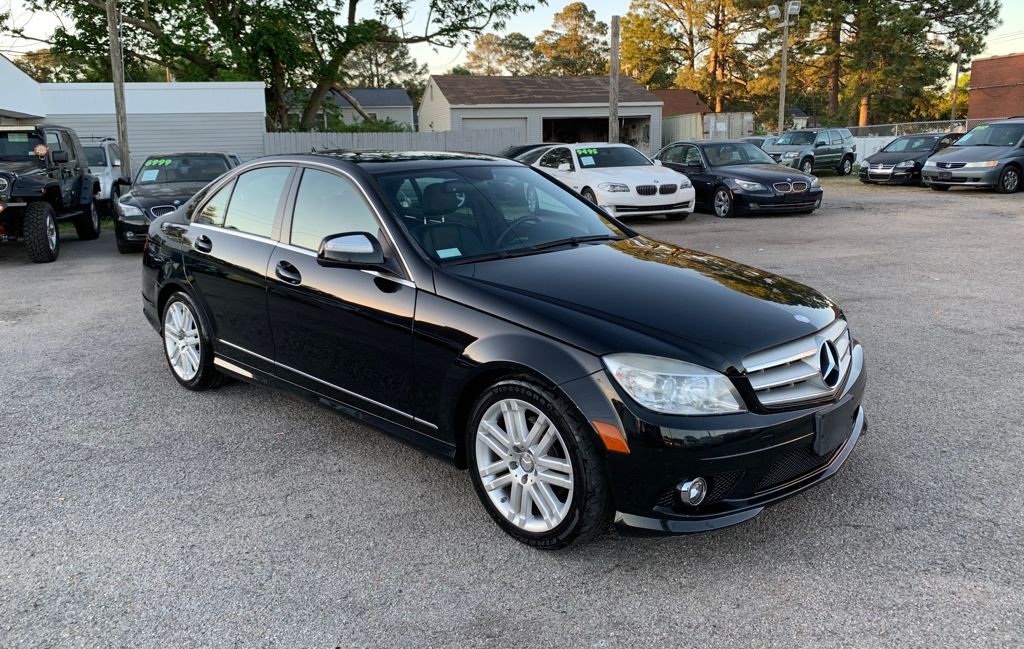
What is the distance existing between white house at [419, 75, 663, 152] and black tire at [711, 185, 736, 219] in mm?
20702

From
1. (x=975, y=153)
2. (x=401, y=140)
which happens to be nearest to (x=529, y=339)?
(x=975, y=153)

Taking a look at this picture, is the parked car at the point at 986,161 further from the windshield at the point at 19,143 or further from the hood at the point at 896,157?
the windshield at the point at 19,143

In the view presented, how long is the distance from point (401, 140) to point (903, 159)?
1612 cm

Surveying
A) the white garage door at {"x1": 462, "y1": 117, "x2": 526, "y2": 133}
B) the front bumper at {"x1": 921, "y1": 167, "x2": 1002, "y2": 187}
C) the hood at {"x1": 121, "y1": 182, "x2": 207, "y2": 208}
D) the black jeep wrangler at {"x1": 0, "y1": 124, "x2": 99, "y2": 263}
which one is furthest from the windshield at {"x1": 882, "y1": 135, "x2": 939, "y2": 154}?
the black jeep wrangler at {"x1": 0, "y1": 124, "x2": 99, "y2": 263}

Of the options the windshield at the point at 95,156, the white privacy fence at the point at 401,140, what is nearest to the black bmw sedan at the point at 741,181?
the white privacy fence at the point at 401,140

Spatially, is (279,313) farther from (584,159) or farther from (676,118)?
(676,118)

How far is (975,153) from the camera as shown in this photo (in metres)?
19.7

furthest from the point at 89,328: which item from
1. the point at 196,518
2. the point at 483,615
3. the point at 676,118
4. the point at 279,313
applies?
the point at 676,118

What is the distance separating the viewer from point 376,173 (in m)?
4.16

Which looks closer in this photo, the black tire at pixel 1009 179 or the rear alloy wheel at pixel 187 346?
the rear alloy wheel at pixel 187 346

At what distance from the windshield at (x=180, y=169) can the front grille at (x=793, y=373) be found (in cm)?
1101

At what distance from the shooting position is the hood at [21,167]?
37.0 ft

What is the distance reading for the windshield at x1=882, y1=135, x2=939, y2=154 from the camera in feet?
77.3

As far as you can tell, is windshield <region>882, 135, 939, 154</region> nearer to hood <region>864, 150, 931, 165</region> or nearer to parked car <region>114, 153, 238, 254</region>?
hood <region>864, 150, 931, 165</region>
